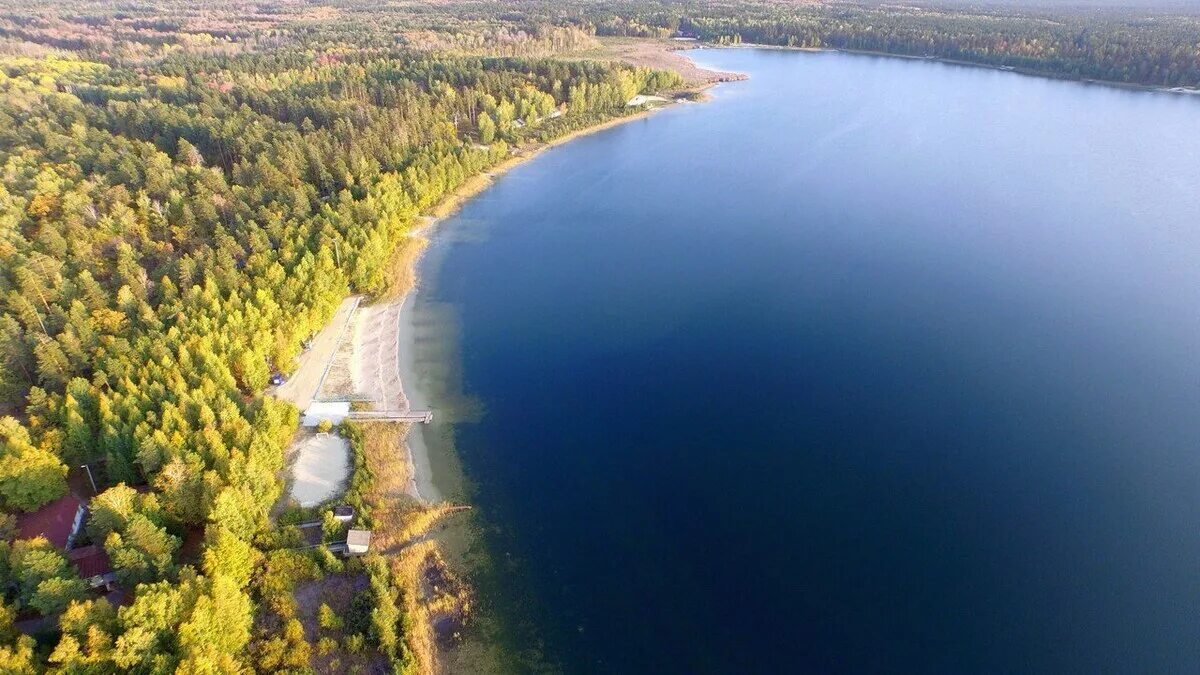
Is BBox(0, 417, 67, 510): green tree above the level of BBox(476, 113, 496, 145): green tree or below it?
below

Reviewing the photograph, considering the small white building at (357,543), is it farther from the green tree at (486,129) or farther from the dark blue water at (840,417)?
the green tree at (486,129)

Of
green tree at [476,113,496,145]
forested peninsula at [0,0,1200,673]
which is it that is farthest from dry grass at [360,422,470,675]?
green tree at [476,113,496,145]

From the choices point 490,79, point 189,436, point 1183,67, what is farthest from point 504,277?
point 1183,67

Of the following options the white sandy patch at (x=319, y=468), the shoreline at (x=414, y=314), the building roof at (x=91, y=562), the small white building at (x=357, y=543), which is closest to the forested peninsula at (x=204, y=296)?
the building roof at (x=91, y=562)

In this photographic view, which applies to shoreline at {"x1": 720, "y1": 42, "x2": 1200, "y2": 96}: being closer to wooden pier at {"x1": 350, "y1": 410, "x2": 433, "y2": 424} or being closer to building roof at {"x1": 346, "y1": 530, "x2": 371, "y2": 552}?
wooden pier at {"x1": 350, "y1": 410, "x2": 433, "y2": 424}

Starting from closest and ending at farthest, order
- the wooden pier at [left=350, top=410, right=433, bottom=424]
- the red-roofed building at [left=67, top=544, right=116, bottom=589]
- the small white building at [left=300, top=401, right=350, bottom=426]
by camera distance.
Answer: the red-roofed building at [left=67, top=544, right=116, bottom=589]
the small white building at [left=300, top=401, right=350, bottom=426]
the wooden pier at [left=350, top=410, right=433, bottom=424]

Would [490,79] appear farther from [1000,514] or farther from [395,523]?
[1000,514]

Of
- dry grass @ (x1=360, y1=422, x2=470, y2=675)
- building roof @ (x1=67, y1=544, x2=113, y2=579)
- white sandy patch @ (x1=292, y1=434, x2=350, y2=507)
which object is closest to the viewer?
building roof @ (x1=67, y1=544, x2=113, y2=579)
